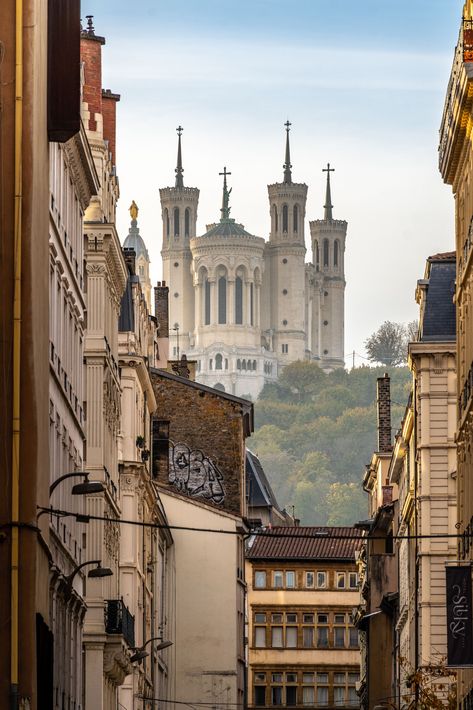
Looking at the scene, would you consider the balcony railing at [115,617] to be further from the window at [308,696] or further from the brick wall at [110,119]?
the window at [308,696]

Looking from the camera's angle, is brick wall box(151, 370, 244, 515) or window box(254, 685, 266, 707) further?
window box(254, 685, 266, 707)

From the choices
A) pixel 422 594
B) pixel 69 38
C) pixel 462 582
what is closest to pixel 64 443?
pixel 462 582

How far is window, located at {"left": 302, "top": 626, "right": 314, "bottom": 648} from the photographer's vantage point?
113 meters

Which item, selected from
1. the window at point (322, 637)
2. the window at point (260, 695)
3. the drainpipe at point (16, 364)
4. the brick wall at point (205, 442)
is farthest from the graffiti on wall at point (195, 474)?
the drainpipe at point (16, 364)

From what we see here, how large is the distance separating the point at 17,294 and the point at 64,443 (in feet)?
40.5

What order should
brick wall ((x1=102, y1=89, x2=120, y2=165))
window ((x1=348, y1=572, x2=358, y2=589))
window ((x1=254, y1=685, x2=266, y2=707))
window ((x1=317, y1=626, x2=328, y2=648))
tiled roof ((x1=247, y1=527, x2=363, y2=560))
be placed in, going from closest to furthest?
1. brick wall ((x1=102, y1=89, x2=120, y2=165))
2. window ((x1=254, y1=685, x2=266, y2=707))
3. window ((x1=317, y1=626, x2=328, y2=648))
4. tiled roof ((x1=247, y1=527, x2=363, y2=560))
5. window ((x1=348, y1=572, x2=358, y2=589))

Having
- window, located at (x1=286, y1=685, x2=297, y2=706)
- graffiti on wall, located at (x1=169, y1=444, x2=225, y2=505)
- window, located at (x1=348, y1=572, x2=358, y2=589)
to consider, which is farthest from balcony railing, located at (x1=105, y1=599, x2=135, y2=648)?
window, located at (x1=348, y1=572, x2=358, y2=589)

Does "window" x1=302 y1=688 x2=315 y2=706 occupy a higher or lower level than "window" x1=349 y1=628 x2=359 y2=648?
lower

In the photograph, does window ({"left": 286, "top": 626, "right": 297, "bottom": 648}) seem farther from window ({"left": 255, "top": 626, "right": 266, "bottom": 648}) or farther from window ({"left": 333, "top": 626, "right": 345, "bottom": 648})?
window ({"left": 333, "top": 626, "right": 345, "bottom": 648})

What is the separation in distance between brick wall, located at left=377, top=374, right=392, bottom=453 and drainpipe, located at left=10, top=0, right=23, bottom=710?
61.4m

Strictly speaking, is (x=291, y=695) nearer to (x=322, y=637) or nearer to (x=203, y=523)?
(x=322, y=637)

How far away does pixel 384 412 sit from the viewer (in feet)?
309

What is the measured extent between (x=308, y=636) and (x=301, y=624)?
715mm

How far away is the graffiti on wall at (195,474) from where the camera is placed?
91625 mm
